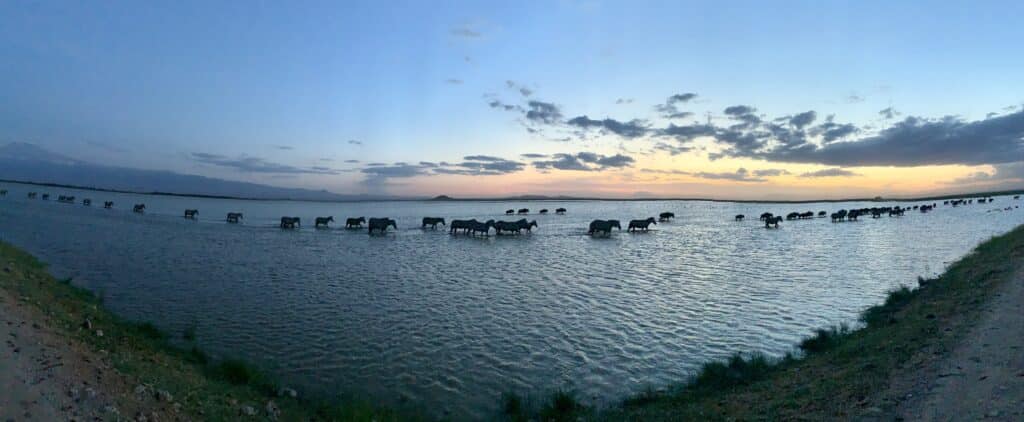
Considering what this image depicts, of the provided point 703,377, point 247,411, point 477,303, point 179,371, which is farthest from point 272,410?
point 477,303

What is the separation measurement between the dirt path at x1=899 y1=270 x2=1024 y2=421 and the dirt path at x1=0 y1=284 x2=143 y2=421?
9.52 meters

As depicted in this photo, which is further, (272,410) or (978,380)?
Result: (272,410)

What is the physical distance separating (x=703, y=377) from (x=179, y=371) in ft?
28.8

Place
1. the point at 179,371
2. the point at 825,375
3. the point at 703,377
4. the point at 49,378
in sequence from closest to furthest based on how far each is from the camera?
the point at 49,378
the point at 825,375
the point at 179,371
the point at 703,377

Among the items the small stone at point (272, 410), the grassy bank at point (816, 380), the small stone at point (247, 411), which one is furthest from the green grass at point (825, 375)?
the small stone at point (247, 411)

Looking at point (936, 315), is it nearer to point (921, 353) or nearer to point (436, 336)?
point (921, 353)

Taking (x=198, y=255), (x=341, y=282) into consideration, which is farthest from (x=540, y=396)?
(x=198, y=255)

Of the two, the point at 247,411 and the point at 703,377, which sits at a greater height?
the point at 247,411

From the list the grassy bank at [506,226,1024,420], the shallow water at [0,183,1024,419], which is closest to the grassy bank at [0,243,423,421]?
the shallow water at [0,183,1024,419]

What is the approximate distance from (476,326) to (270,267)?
41.1ft

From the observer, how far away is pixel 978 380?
6.51 metres

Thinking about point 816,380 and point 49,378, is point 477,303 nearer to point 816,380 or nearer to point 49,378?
point 816,380

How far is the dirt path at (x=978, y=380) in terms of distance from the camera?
18.5 feet

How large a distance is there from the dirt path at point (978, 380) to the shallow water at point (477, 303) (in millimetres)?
3131
